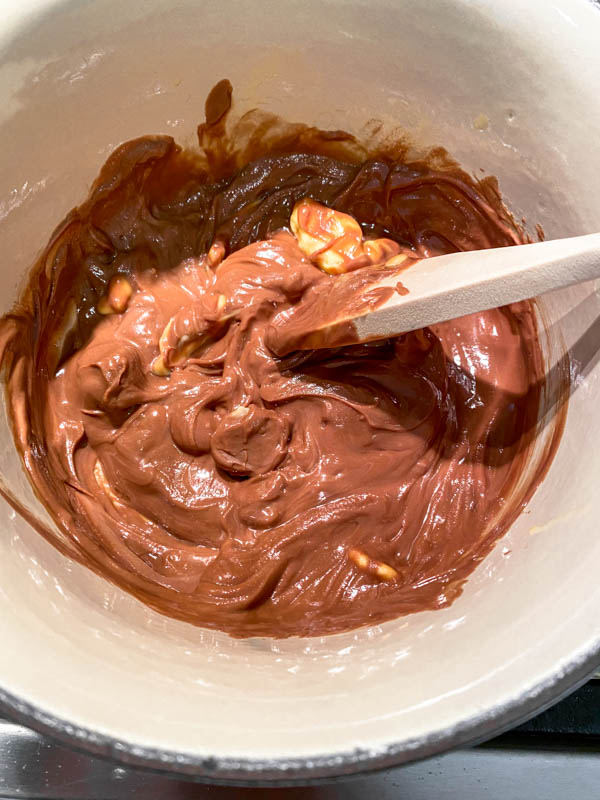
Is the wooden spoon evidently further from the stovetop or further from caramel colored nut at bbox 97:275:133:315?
the stovetop

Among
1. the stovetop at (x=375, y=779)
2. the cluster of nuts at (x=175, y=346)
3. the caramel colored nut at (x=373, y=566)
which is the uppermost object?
the cluster of nuts at (x=175, y=346)

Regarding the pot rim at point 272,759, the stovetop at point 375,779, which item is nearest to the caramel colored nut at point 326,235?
the pot rim at point 272,759

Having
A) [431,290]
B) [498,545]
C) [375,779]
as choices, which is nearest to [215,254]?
[431,290]

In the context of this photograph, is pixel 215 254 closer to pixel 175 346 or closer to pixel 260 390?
pixel 175 346

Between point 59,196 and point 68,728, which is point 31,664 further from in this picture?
point 59,196

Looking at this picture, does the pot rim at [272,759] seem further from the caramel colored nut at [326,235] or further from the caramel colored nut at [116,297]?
the caramel colored nut at [326,235]

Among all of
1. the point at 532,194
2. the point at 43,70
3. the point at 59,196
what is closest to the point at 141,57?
the point at 43,70

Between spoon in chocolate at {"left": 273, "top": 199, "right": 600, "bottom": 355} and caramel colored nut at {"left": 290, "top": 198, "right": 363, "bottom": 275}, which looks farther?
caramel colored nut at {"left": 290, "top": 198, "right": 363, "bottom": 275}

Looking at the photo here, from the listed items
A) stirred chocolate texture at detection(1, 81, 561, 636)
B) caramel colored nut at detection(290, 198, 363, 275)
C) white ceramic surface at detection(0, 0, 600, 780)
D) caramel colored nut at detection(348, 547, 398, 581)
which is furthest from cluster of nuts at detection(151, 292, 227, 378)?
caramel colored nut at detection(348, 547, 398, 581)
